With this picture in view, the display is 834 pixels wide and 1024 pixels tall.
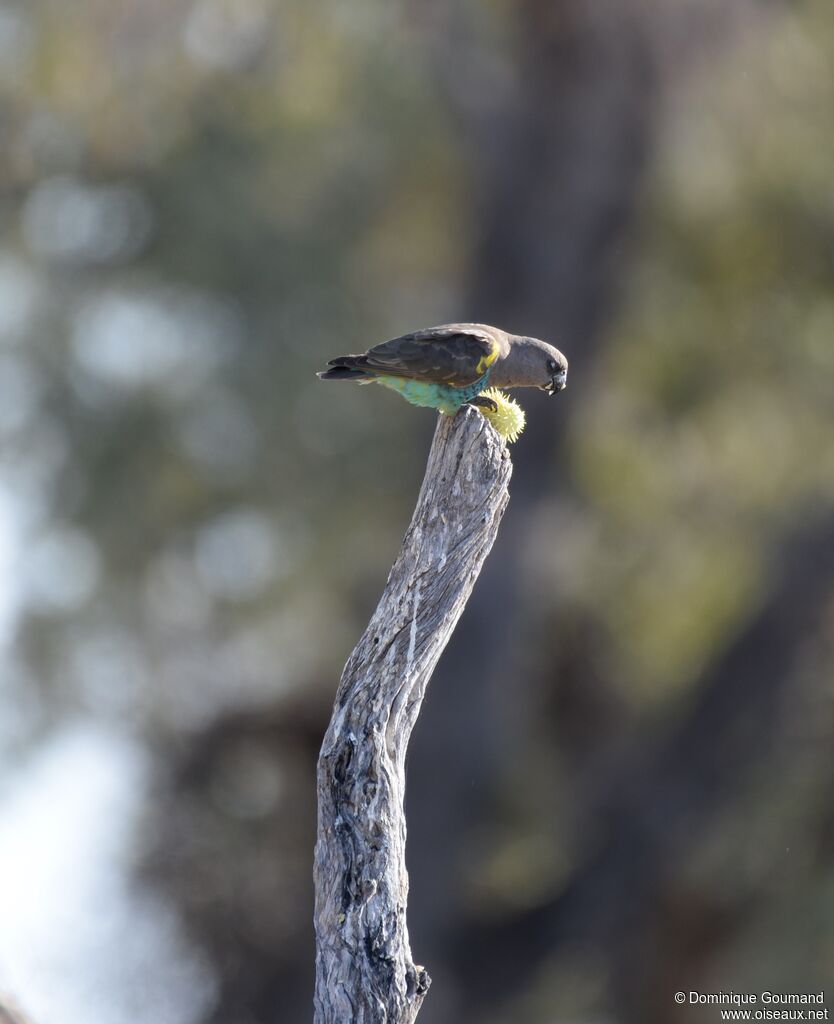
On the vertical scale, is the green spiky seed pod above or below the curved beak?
below

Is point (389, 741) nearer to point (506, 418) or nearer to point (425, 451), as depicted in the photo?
point (506, 418)

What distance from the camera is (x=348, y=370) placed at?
6328 mm

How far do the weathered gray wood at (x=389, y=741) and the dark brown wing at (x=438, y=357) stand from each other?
74 centimetres

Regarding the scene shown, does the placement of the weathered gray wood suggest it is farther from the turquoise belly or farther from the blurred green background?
the blurred green background

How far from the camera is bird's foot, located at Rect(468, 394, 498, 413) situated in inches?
229

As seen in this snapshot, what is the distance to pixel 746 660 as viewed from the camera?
15.9 m

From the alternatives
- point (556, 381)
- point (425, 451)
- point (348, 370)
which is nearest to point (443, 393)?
point (348, 370)

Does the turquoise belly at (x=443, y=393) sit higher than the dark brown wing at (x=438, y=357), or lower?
lower

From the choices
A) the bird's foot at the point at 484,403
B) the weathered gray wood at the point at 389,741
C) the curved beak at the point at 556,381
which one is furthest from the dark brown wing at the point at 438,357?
the weathered gray wood at the point at 389,741

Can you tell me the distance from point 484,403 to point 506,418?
167mm

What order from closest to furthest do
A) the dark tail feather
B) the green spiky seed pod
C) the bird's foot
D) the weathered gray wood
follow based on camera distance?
the weathered gray wood
the green spiky seed pod
the bird's foot
the dark tail feather

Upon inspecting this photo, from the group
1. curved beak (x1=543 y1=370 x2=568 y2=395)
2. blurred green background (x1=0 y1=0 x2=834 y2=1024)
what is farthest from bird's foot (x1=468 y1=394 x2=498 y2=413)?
blurred green background (x1=0 y1=0 x2=834 y2=1024)

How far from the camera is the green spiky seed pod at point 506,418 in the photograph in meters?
5.68

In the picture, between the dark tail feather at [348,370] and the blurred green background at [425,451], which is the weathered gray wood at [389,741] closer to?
the dark tail feather at [348,370]
